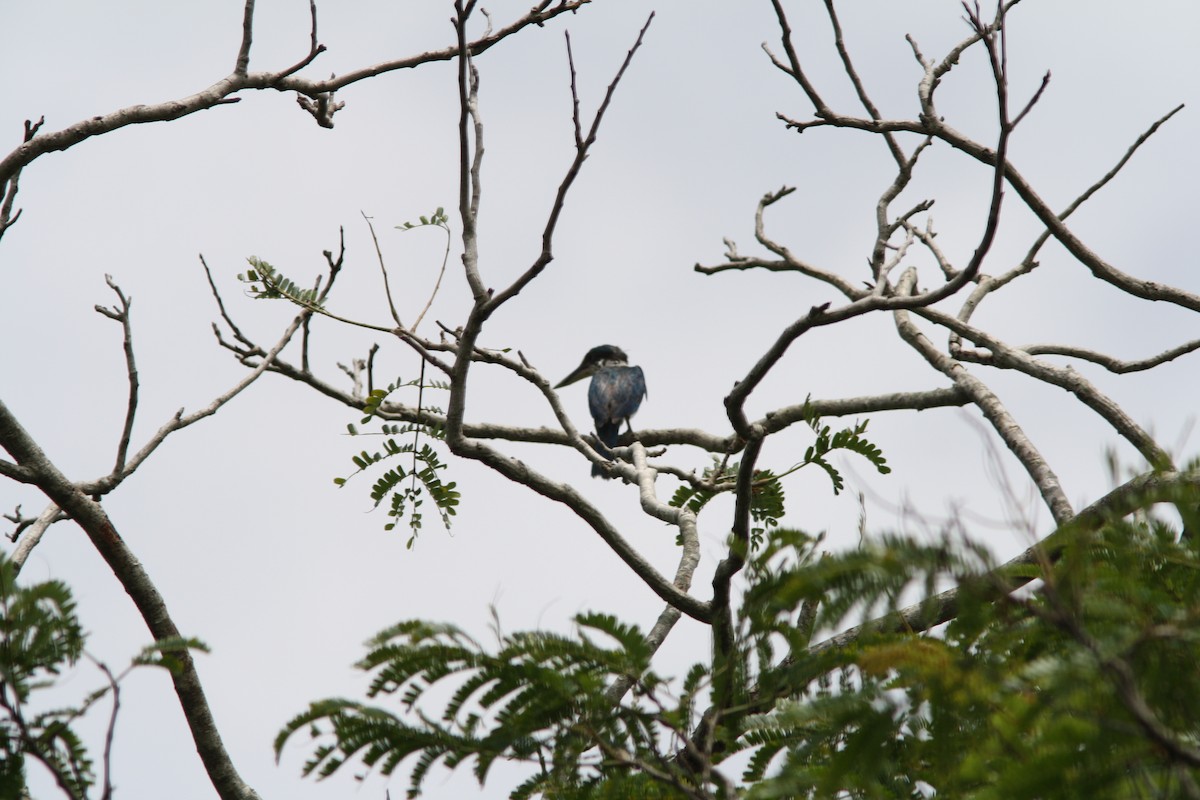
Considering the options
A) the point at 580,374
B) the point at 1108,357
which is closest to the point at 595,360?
the point at 580,374

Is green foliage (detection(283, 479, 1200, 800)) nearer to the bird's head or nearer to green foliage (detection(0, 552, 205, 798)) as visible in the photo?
green foliage (detection(0, 552, 205, 798))

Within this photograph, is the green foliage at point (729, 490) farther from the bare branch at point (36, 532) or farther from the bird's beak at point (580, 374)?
the bird's beak at point (580, 374)

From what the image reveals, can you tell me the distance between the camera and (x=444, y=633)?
2.68 meters

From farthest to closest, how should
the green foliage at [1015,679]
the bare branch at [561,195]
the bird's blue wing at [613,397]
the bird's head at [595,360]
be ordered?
1. the bird's head at [595,360]
2. the bird's blue wing at [613,397]
3. the bare branch at [561,195]
4. the green foliage at [1015,679]

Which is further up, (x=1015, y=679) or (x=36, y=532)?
(x=36, y=532)

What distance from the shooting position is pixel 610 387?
12969 millimetres

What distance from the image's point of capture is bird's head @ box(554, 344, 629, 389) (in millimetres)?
13812

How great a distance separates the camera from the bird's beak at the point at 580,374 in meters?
13.8

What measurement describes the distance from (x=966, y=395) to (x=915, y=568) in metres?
4.87

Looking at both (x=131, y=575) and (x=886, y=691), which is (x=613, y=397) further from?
(x=886, y=691)

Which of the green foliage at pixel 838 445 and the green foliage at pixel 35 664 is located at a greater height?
the green foliage at pixel 838 445

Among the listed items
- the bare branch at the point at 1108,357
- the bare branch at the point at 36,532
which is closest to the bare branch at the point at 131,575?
the bare branch at the point at 36,532

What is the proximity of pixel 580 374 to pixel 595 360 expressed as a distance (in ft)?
0.83

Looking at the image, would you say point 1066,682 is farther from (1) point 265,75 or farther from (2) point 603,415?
(2) point 603,415
